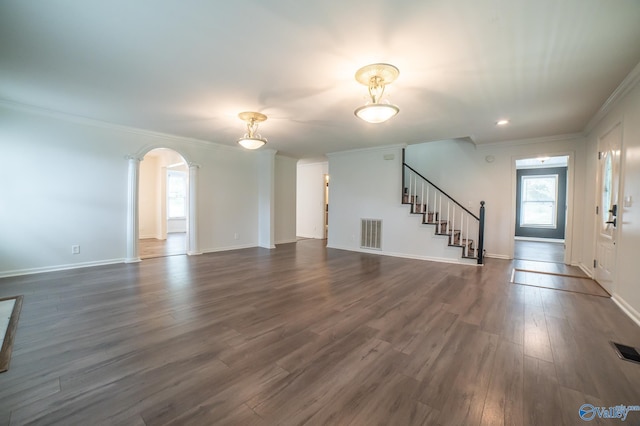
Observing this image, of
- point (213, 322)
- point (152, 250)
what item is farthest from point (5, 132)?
point (213, 322)

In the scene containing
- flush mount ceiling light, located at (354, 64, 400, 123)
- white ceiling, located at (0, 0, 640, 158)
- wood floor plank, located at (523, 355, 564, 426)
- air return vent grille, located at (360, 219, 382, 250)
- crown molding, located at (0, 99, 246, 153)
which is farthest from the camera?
air return vent grille, located at (360, 219, 382, 250)

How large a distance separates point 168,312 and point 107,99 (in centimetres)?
312

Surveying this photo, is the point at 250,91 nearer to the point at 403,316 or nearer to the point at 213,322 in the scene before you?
the point at 213,322

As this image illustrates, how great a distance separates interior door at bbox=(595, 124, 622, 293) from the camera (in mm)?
3428

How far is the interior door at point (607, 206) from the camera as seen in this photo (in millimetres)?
3428

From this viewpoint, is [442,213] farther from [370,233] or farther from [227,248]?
[227,248]

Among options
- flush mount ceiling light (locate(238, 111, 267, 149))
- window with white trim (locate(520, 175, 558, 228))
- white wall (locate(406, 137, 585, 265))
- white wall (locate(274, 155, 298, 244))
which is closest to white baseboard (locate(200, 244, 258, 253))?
white wall (locate(274, 155, 298, 244))

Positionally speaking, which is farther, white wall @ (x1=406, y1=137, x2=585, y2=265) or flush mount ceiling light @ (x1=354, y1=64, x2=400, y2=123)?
white wall @ (x1=406, y1=137, x2=585, y2=265)

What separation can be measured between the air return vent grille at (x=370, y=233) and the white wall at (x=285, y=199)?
245 centimetres

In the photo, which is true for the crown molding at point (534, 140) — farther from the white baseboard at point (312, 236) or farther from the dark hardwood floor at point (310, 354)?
the white baseboard at point (312, 236)

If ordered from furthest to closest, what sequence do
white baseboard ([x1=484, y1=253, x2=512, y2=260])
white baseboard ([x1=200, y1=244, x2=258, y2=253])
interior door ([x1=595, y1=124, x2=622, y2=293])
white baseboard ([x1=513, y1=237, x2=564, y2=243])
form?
white baseboard ([x1=513, y1=237, x2=564, y2=243])
white baseboard ([x1=200, y1=244, x2=258, y2=253])
white baseboard ([x1=484, y1=253, x2=512, y2=260])
interior door ([x1=595, y1=124, x2=622, y2=293])

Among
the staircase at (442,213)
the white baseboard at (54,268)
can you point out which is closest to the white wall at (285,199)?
the staircase at (442,213)

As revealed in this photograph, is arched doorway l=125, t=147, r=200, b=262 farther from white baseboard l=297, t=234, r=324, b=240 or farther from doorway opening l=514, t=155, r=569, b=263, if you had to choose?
doorway opening l=514, t=155, r=569, b=263

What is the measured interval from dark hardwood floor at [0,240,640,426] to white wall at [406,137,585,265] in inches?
95.7
